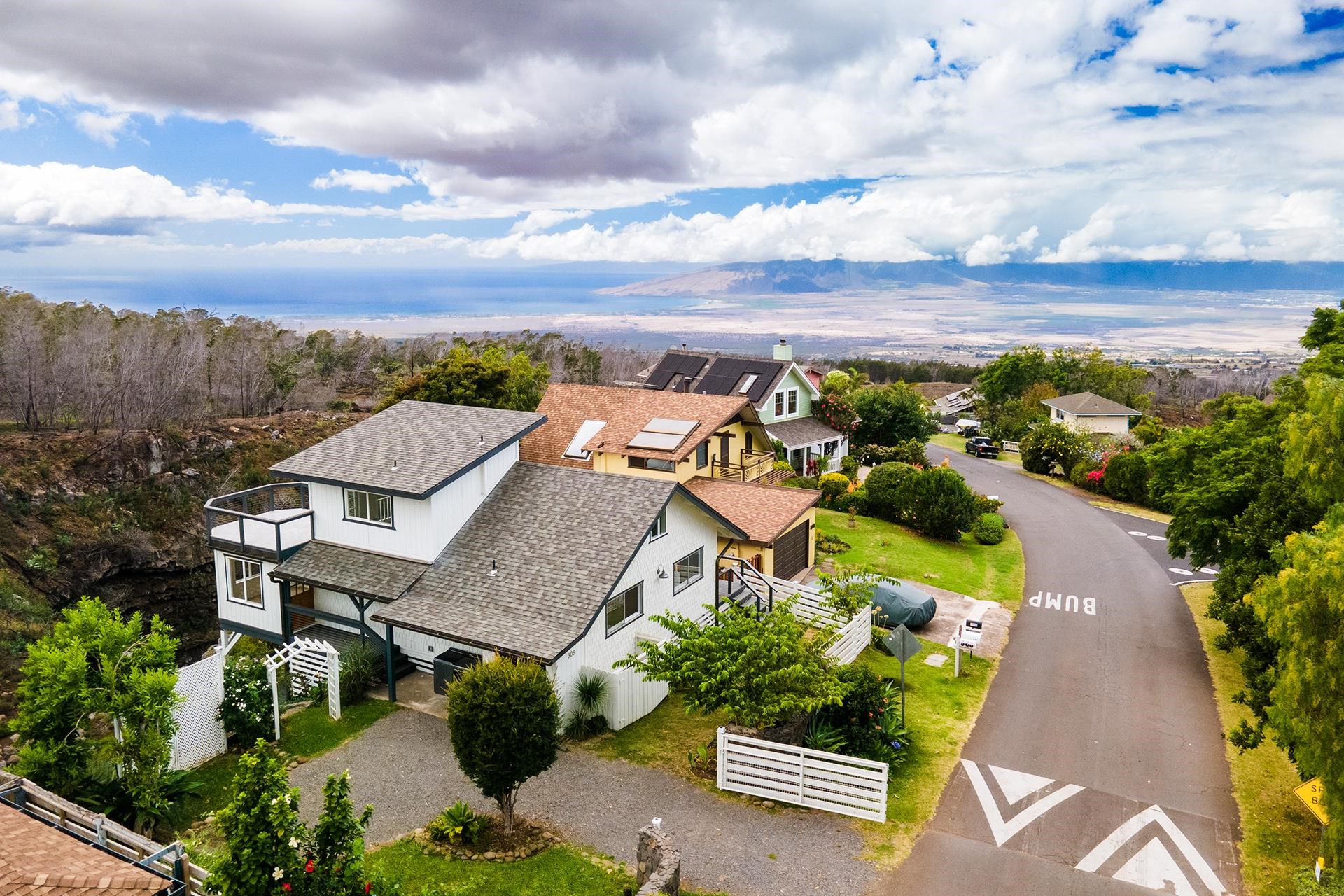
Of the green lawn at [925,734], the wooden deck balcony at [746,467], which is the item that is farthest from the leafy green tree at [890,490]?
the green lawn at [925,734]

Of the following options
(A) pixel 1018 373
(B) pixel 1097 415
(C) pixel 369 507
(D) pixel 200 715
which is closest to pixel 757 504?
(C) pixel 369 507

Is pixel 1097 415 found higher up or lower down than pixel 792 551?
higher up

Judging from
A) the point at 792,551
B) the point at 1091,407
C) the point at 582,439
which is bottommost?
the point at 792,551

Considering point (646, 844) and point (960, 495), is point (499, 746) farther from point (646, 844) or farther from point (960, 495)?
point (960, 495)

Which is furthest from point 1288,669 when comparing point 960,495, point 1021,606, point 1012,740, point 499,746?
point 960,495

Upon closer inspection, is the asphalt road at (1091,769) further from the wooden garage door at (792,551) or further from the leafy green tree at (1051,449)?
the leafy green tree at (1051,449)

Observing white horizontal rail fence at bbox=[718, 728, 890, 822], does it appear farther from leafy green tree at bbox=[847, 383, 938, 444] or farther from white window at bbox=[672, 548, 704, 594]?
leafy green tree at bbox=[847, 383, 938, 444]

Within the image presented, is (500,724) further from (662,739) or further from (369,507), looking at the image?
(369,507)

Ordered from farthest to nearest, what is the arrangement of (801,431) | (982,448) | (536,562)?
1. (982,448)
2. (801,431)
3. (536,562)
